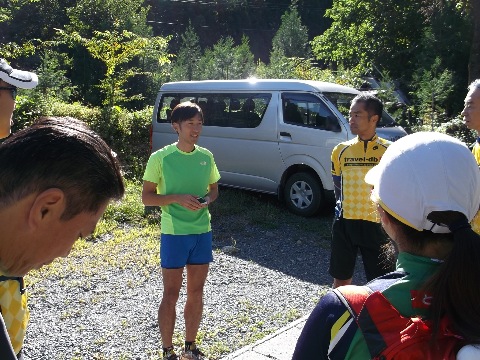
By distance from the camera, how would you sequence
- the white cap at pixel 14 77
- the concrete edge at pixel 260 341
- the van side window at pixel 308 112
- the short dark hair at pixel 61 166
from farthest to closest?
the van side window at pixel 308 112, the concrete edge at pixel 260 341, the white cap at pixel 14 77, the short dark hair at pixel 61 166

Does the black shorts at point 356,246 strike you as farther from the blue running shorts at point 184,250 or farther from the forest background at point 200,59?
the forest background at point 200,59

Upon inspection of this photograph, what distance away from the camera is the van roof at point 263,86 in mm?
8734

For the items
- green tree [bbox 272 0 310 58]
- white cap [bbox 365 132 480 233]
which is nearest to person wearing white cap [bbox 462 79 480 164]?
white cap [bbox 365 132 480 233]

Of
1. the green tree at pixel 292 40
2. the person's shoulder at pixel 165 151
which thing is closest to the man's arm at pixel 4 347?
the person's shoulder at pixel 165 151

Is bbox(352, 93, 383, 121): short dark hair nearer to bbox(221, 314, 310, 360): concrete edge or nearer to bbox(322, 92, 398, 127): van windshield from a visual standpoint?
bbox(221, 314, 310, 360): concrete edge

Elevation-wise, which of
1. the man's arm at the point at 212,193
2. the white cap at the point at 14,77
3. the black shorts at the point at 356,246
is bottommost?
the black shorts at the point at 356,246

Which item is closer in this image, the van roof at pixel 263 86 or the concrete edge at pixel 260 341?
the concrete edge at pixel 260 341

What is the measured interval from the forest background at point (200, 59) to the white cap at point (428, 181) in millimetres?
10436

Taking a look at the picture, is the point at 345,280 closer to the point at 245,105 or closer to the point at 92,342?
the point at 92,342

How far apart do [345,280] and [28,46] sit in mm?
15306

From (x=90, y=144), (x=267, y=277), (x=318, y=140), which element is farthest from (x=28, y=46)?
(x=90, y=144)

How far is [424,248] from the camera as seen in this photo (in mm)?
1513

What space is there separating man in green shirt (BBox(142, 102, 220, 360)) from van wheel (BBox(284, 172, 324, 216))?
4.65 m

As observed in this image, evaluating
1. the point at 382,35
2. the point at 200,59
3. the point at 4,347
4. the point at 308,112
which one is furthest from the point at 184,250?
the point at 382,35
